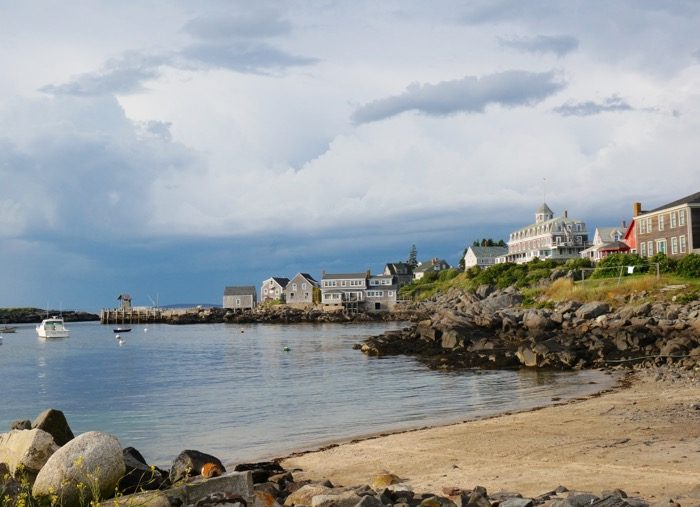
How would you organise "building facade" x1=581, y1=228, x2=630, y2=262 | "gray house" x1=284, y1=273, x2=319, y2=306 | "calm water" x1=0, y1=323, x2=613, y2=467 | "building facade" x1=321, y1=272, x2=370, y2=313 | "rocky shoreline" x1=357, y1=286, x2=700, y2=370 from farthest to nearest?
"gray house" x1=284, y1=273, x2=319, y2=306 < "building facade" x1=321, y1=272, x2=370, y2=313 < "building facade" x1=581, y1=228, x2=630, y2=262 < "rocky shoreline" x1=357, y1=286, x2=700, y2=370 < "calm water" x1=0, y1=323, x2=613, y2=467

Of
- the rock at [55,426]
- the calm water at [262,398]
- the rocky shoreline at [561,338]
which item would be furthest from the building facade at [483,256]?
the rock at [55,426]

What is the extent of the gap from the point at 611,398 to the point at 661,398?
5.47ft

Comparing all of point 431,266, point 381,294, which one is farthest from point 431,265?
point 381,294

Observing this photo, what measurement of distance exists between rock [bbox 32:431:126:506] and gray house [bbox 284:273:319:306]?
136351mm

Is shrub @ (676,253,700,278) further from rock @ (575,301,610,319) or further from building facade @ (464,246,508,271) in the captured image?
building facade @ (464,246,508,271)

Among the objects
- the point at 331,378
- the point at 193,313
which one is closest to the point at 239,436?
the point at 331,378

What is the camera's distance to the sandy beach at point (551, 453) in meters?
12.4

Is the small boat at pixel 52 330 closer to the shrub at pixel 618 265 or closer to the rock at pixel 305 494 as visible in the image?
the shrub at pixel 618 265

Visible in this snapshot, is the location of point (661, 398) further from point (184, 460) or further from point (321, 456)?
point (184, 460)

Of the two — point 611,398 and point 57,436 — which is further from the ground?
point 57,436

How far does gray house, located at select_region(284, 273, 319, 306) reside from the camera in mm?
148500

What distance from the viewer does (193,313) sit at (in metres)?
160

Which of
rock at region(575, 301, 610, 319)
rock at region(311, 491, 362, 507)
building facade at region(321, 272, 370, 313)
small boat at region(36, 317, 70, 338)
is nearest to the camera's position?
rock at region(311, 491, 362, 507)

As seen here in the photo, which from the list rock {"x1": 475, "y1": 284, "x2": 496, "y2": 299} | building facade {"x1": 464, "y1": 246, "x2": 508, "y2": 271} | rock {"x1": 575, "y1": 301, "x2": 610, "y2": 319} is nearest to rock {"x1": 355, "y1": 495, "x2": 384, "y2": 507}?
rock {"x1": 575, "y1": 301, "x2": 610, "y2": 319}
